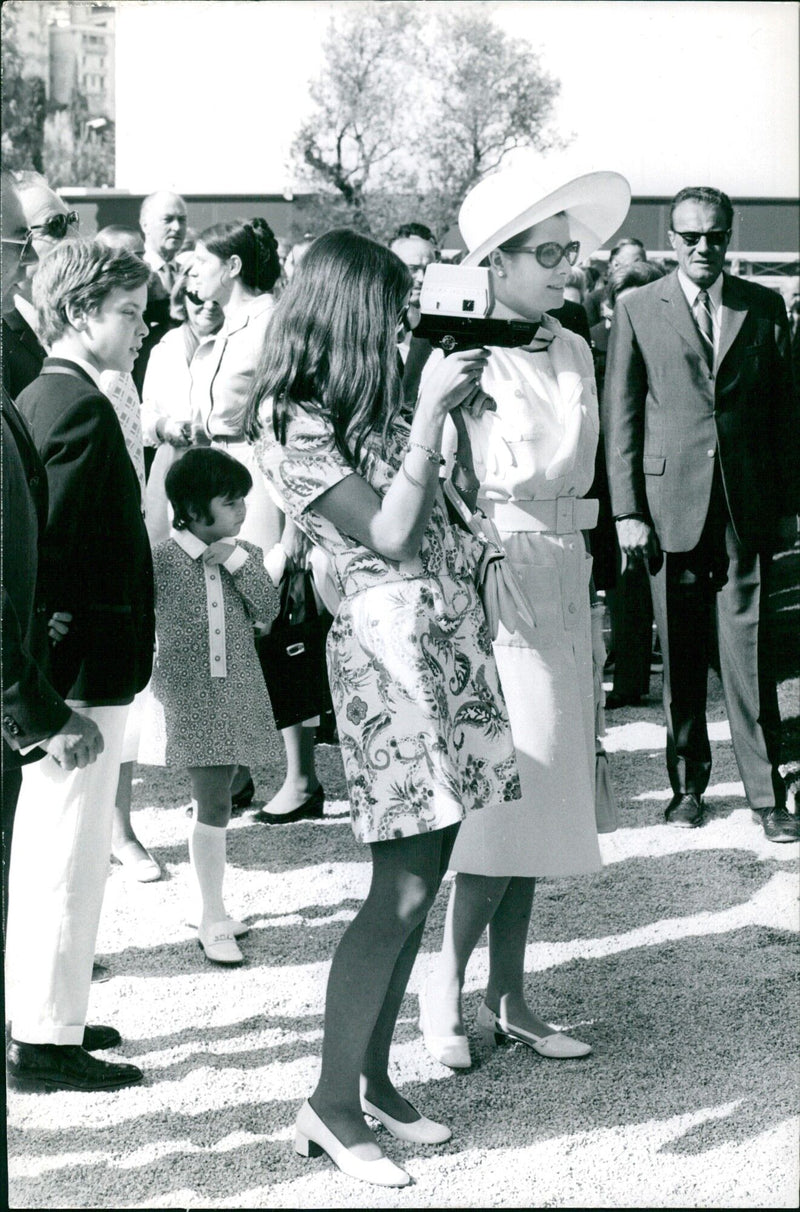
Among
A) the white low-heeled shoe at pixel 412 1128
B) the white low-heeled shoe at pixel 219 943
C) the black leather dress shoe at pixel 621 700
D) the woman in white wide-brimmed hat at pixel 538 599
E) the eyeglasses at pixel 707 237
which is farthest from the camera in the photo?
the black leather dress shoe at pixel 621 700

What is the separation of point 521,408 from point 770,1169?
5.03ft

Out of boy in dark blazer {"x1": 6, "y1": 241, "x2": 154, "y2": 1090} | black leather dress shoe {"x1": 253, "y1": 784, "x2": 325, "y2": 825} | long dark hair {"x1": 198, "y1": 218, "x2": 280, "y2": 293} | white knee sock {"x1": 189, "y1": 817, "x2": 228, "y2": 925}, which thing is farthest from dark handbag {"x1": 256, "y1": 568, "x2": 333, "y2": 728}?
boy in dark blazer {"x1": 6, "y1": 241, "x2": 154, "y2": 1090}

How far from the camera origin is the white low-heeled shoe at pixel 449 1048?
3.12 m

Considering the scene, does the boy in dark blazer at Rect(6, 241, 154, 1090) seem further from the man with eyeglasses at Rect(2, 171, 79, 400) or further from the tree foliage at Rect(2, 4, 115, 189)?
the tree foliage at Rect(2, 4, 115, 189)

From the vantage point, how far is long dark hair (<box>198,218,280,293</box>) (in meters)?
3.93

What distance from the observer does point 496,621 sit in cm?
283

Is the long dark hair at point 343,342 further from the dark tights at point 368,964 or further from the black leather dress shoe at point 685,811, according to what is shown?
the black leather dress shoe at point 685,811

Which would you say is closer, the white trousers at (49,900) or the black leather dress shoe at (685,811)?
the white trousers at (49,900)

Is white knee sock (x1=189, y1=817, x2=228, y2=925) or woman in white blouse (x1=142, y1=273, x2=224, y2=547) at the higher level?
woman in white blouse (x1=142, y1=273, x2=224, y2=547)

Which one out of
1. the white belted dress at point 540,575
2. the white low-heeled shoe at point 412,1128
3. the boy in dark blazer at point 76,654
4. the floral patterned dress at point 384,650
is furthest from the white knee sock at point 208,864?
the floral patterned dress at point 384,650

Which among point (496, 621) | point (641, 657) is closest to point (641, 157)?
point (496, 621)

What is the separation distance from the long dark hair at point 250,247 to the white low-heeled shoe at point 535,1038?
198cm

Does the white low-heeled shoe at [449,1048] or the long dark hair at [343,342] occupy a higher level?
the long dark hair at [343,342]

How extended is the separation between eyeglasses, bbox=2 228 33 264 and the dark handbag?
64.2 inches
